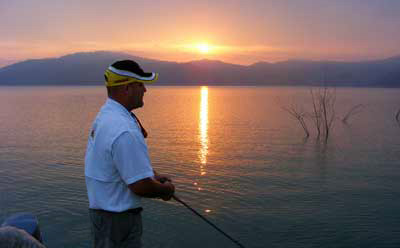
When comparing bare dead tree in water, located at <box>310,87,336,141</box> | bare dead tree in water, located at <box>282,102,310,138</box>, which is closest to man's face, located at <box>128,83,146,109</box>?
bare dead tree in water, located at <box>310,87,336,141</box>

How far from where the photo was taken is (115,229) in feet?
10.6

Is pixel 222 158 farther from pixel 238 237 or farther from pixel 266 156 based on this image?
pixel 238 237

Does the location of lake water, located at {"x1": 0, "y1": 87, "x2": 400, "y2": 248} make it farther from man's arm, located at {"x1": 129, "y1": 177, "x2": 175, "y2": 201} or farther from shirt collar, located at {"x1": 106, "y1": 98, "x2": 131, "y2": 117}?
shirt collar, located at {"x1": 106, "y1": 98, "x2": 131, "y2": 117}

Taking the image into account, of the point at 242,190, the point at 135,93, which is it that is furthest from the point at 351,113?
the point at 135,93

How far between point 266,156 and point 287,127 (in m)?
11.7

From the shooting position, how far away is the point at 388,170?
546 inches

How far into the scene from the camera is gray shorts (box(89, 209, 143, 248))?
321cm

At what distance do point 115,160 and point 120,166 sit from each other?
0.06 metres

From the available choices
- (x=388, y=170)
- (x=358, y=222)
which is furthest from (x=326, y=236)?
(x=388, y=170)

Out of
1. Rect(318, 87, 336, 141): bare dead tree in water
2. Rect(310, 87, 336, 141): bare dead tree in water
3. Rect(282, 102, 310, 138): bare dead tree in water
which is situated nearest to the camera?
Rect(318, 87, 336, 141): bare dead tree in water

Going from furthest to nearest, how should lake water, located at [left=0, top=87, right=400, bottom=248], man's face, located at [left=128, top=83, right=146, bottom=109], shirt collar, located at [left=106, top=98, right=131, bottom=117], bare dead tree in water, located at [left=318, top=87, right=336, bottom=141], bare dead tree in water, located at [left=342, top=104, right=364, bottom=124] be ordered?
bare dead tree in water, located at [left=342, top=104, right=364, bottom=124] → bare dead tree in water, located at [left=318, top=87, right=336, bottom=141] → lake water, located at [left=0, top=87, right=400, bottom=248] → man's face, located at [left=128, top=83, right=146, bottom=109] → shirt collar, located at [left=106, top=98, right=131, bottom=117]

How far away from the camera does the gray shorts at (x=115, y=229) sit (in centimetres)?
321

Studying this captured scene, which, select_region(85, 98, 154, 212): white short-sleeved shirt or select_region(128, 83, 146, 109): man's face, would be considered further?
select_region(128, 83, 146, 109): man's face

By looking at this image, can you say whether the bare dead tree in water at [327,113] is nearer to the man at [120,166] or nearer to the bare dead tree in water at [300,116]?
the bare dead tree in water at [300,116]
